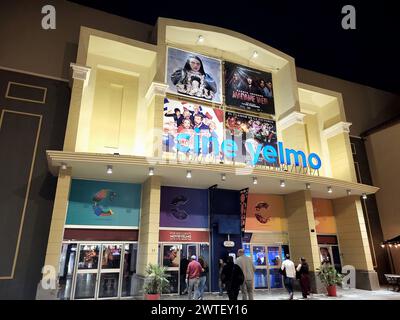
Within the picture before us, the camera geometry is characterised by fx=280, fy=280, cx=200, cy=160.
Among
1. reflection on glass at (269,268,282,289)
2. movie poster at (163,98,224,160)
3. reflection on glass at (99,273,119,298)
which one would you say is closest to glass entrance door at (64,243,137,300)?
reflection on glass at (99,273,119,298)

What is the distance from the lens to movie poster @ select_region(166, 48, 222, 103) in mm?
12602

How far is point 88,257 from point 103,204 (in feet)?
6.15

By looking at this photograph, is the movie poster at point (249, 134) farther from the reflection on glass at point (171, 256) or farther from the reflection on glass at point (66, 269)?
the reflection on glass at point (66, 269)

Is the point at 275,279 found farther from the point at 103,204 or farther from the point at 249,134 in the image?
the point at 103,204

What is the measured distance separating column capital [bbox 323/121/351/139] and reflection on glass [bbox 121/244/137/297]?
11.8 meters

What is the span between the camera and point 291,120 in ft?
45.6

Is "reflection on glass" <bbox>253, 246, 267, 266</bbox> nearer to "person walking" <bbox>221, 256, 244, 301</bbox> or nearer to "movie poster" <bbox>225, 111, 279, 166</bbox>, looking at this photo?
"movie poster" <bbox>225, 111, 279, 166</bbox>

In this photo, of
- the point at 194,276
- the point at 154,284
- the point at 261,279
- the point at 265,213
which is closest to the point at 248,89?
the point at 265,213

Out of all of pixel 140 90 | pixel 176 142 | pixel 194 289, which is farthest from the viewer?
pixel 140 90

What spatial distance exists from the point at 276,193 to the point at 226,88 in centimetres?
558

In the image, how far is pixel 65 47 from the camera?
38.5ft

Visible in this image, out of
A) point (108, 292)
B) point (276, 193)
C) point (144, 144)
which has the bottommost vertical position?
point (108, 292)

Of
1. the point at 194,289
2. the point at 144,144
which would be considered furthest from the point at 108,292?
the point at 144,144
